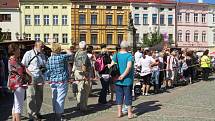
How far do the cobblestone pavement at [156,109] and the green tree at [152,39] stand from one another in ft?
168

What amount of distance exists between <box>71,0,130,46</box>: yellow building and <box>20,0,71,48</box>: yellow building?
4.18 feet

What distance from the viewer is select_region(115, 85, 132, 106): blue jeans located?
1016cm

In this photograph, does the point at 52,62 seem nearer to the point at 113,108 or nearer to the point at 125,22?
the point at 113,108

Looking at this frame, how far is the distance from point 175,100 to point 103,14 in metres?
55.8

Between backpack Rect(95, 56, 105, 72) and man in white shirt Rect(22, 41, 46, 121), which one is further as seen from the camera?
backpack Rect(95, 56, 105, 72)

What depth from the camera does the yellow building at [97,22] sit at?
67.4 meters

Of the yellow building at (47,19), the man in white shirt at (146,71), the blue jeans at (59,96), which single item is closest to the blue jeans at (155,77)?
the man in white shirt at (146,71)

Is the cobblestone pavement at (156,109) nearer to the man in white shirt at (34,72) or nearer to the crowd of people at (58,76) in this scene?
the crowd of people at (58,76)

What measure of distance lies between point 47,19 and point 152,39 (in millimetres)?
17279

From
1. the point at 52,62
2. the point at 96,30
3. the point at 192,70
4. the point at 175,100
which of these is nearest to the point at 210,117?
the point at 175,100

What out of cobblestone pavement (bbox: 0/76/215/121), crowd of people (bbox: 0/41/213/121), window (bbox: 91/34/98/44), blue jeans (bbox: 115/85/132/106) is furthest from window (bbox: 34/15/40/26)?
blue jeans (bbox: 115/85/132/106)

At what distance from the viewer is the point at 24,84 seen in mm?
9219

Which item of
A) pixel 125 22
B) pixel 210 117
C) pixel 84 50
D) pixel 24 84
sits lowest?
pixel 210 117

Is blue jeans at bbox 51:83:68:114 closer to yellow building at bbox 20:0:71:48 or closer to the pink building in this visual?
yellow building at bbox 20:0:71:48
